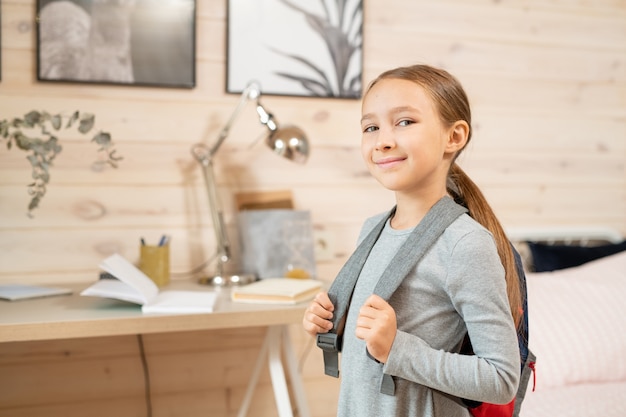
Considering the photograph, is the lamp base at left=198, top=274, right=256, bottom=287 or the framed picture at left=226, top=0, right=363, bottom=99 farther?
the framed picture at left=226, top=0, right=363, bottom=99

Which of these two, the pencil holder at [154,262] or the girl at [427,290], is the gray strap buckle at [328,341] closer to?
the girl at [427,290]

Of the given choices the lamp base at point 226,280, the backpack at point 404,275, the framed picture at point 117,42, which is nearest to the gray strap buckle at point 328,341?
the backpack at point 404,275

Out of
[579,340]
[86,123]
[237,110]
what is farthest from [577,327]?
[86,123]

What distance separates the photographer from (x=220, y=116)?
6.45ft

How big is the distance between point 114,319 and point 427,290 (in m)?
0.74

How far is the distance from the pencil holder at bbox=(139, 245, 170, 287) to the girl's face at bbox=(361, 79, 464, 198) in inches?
36.4

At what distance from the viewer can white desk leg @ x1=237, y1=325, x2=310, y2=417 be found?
1.66 metres

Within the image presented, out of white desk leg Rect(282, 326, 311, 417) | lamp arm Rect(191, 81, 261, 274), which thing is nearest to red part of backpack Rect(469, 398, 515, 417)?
white desk leg Rect(282, 326, 311, 417)

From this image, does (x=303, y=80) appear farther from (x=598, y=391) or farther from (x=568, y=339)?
(x=598, y=391)

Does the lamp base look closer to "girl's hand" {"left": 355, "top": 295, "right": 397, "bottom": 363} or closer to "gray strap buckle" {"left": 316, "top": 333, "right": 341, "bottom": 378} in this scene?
"gray strap buckle" {"left": 316, "top": 333, "right": 341, "bottom": 378}

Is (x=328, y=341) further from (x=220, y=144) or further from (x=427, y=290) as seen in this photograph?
(x=220, y=144)

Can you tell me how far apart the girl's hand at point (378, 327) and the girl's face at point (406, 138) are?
187mm

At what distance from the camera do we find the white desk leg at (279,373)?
65.3 inches

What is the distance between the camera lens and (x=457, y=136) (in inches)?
41.3
